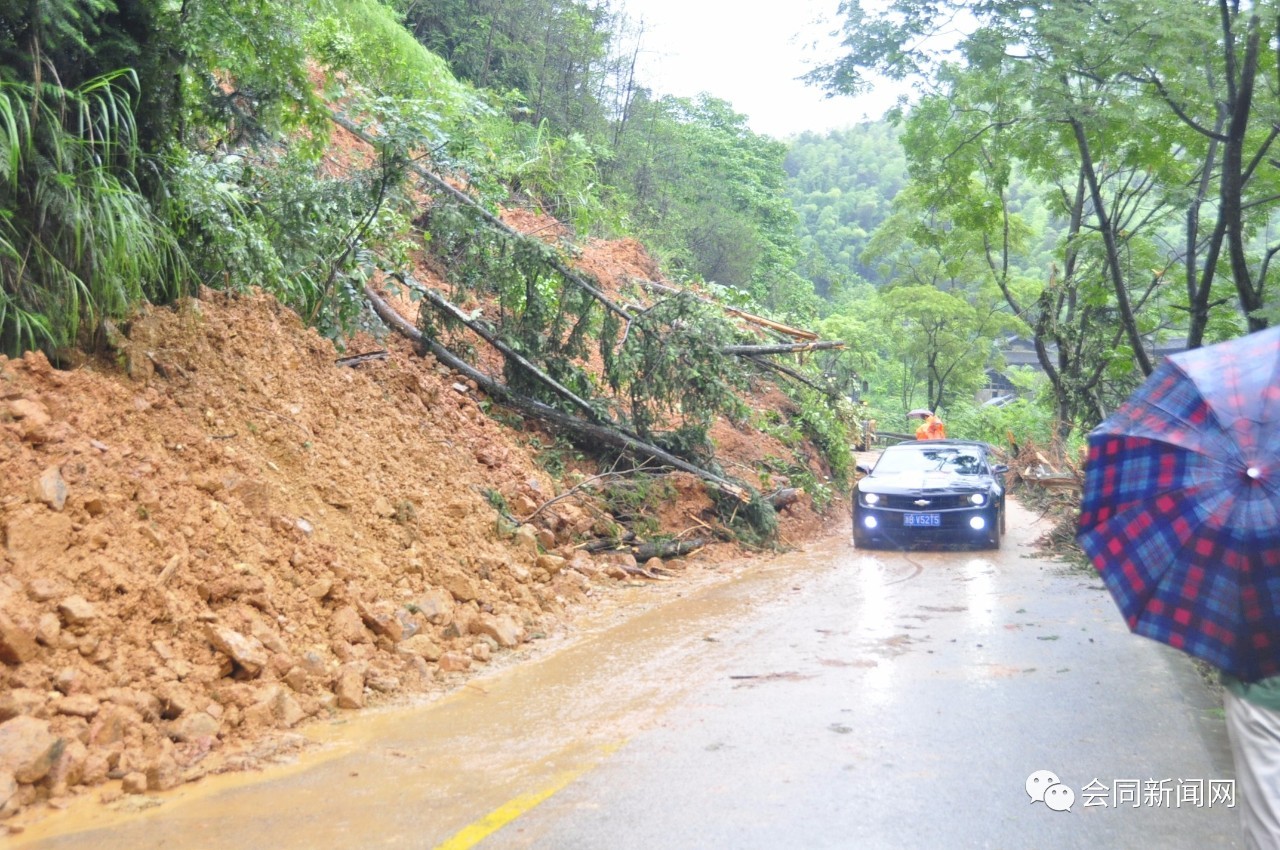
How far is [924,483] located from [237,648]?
33.1 feet

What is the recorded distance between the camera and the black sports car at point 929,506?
13.6 m

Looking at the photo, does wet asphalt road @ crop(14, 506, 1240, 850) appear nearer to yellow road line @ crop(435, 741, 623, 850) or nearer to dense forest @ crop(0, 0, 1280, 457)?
yellow road line @ crop(435, 741, 623, 850)

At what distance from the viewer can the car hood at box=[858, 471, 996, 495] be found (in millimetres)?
13789

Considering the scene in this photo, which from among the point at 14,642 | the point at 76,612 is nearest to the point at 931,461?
the point at 76,612

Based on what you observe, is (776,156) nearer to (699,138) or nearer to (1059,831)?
(699,138)

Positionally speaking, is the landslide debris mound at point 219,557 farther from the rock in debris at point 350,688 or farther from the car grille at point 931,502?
the car grille at point 931,502

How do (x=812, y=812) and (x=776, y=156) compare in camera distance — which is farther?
(x=776, y=156)

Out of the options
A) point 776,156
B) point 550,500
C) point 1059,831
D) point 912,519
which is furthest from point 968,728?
point 776,156

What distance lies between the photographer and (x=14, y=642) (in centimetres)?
508

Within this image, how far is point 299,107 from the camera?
29.3 ft

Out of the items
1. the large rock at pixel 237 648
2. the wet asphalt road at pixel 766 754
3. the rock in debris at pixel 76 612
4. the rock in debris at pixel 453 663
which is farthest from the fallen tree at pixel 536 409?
the rock in debris at pixel 76 612

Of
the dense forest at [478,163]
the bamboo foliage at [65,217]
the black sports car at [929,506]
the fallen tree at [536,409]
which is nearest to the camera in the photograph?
the bamboo foliage at [65,217]

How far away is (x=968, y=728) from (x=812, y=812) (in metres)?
1.62

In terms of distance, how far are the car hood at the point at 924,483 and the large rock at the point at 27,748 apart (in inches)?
426
